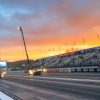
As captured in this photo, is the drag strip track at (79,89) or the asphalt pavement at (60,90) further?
the asphalt pavement at (60,90)

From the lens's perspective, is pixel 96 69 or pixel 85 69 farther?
pixel 85 69

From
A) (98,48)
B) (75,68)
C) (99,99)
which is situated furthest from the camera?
(98,48)

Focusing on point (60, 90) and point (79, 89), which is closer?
point (79, 89)

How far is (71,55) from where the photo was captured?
89750 millimetres

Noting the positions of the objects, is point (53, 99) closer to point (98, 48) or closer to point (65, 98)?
point (65, 98)

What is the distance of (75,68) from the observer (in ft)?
182

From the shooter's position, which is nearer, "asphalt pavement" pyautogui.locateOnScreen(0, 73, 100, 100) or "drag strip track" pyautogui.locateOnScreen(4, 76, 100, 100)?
"drag strip track" pyautogui.locateOnScreen(4, 76, 100, 100)

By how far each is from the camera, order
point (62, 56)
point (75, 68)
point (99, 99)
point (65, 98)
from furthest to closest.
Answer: point (62, 56) → point (75, 68) → point (65, 98) → point (99, 99)

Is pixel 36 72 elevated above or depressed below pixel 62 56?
below

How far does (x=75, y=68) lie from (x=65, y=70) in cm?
331

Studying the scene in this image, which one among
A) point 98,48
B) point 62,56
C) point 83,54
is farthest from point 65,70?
point 62,56

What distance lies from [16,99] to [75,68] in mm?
41721

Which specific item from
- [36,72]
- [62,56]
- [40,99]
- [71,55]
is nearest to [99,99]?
[40,99]

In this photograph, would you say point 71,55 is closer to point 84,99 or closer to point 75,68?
point 75,68
